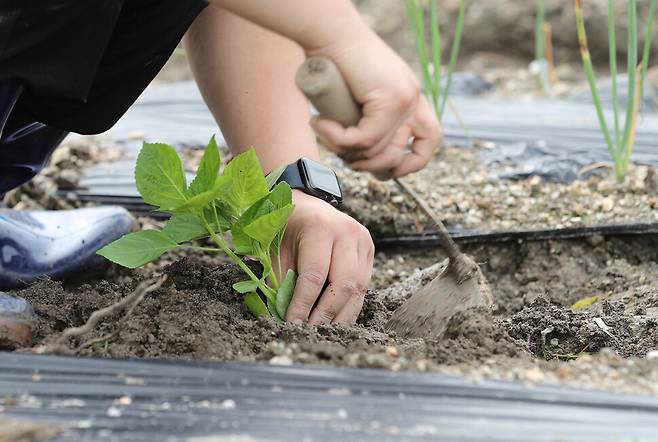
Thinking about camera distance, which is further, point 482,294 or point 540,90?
point 540,90

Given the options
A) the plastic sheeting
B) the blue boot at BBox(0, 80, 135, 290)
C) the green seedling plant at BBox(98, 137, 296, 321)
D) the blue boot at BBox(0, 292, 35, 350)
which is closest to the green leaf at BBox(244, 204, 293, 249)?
the green seedling plant at BBox(98, 137, 296, 321)

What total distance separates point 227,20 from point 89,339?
2.11ft

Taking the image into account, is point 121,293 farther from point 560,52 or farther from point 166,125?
point 560,52

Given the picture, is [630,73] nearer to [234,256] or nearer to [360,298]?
[360,298]

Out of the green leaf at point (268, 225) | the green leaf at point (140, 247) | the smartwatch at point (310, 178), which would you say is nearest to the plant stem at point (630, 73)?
the smartwatch at point (310, 178)

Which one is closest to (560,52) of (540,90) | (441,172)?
(540,90)

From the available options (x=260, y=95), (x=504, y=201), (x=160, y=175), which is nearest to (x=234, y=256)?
(x=160, y=175)

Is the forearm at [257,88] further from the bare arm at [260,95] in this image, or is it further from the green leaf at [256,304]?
the green leaf at [256,304]

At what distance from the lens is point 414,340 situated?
1.26m

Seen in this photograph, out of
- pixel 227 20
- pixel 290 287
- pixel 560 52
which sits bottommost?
pixel 560 52

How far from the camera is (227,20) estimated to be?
1.53 metres

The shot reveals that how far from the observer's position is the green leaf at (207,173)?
1.13 metres

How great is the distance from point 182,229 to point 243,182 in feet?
0.40

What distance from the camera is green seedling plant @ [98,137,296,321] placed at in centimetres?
114
